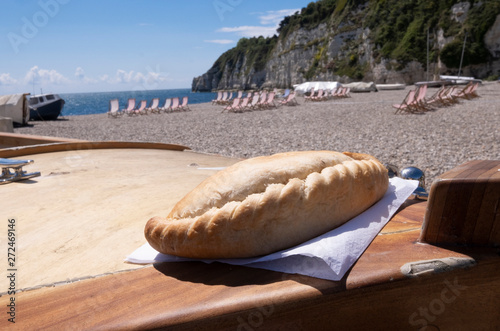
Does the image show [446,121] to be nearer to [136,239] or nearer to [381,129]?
[381,129]

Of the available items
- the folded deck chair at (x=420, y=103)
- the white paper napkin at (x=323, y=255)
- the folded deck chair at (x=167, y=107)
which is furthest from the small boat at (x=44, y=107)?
the white paper napkin at (x=323, y=255)

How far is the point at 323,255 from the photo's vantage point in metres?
0.89

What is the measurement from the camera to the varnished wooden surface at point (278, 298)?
2.66 feet

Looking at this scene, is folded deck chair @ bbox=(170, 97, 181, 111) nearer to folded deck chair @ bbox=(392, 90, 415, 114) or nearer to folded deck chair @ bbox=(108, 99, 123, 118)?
folded deck chair @ bbox=(108, 99, 123, 118)

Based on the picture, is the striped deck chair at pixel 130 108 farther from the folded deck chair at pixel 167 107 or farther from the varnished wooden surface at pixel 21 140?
the varnished wooden surface at pixel 21 140

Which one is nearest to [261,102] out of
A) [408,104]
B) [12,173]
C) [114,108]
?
[114,108]

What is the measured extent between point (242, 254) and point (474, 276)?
0.55 m

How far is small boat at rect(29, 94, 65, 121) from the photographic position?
20.2 meters

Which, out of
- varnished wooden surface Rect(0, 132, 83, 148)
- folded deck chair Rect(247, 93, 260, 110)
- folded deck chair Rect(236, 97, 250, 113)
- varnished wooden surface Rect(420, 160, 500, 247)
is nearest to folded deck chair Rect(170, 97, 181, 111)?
folded deck chair Rect(236, 97, 250, 113)

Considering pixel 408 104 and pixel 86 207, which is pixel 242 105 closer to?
pixel 408 104

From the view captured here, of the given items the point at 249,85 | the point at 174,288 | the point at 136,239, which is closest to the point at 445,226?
the point at 174,288

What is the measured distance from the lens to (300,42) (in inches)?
2402

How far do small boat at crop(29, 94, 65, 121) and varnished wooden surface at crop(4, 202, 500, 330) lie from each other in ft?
72.0

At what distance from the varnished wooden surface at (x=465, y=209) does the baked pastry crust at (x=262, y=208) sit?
21 centimetres
